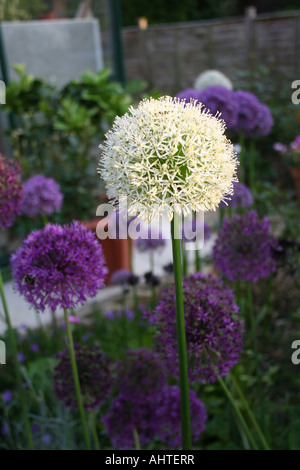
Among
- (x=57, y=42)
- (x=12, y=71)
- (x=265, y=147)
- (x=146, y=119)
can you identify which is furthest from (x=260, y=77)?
(x=146, y=119)

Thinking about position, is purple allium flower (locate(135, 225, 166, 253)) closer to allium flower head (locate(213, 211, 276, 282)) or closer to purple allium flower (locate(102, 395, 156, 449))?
allium flower head (locate(213, 211, 276, 282))

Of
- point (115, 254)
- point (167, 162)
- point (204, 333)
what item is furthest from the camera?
point (115, 254)

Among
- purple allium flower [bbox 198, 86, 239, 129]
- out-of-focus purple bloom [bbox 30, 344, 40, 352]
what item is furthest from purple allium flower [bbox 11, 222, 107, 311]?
out-of-focus purple bloom [bbox 30, 344, 40, 352]

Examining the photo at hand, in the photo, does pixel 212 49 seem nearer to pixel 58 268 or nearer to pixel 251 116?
pixel 251 116

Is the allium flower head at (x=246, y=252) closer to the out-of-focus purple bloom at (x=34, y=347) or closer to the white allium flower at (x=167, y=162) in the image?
the white allium flower at (x=167, y=162)

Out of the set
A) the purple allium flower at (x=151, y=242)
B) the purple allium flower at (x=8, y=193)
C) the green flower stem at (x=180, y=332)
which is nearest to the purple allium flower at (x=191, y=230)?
the purple allium flower at (x=151, y=242)

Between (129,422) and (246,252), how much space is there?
593 mm

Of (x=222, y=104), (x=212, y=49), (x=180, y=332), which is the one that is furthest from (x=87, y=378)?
(x=212, y=49)

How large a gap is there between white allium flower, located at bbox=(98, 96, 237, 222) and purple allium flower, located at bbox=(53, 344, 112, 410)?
624 millimetres

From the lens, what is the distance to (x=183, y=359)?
1.01 m

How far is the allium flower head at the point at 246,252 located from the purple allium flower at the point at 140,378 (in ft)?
1.13

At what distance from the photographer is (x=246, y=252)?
1.51 m

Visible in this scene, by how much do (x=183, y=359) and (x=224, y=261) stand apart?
563mm

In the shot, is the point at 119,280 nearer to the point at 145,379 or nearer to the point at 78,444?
the point at 78,444
